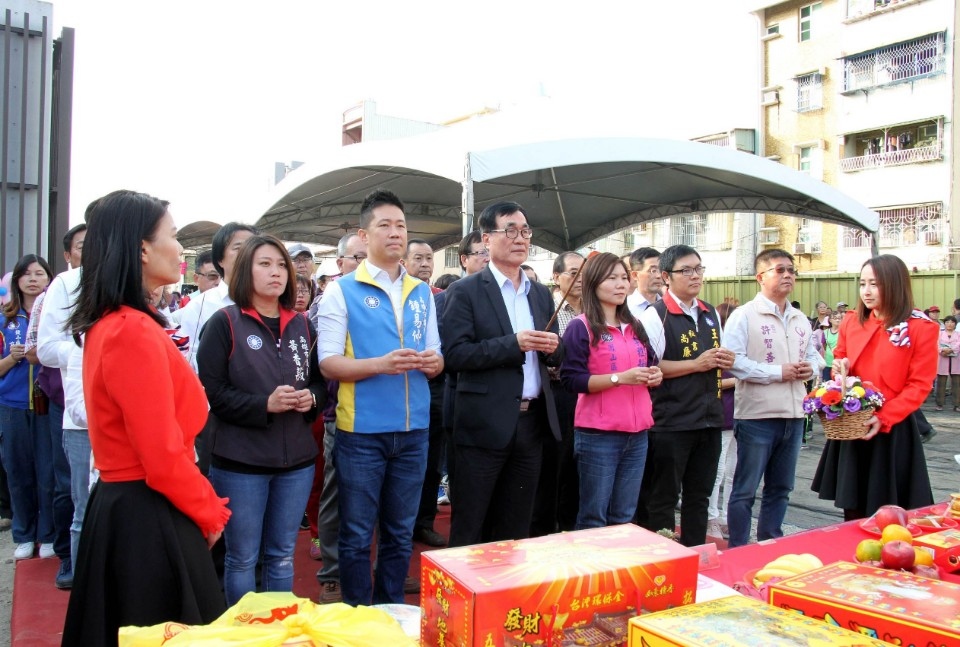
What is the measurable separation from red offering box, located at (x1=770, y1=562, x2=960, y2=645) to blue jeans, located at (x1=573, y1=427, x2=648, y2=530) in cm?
191

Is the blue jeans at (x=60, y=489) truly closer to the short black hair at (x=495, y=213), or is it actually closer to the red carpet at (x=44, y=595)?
the red carpet at (x=44, y=595)

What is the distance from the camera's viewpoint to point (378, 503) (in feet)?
9.55

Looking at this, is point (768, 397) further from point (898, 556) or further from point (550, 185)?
point (550, 185)

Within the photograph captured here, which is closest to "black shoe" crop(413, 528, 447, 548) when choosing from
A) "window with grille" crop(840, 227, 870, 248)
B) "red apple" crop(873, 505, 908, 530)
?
"red apple" crop(873, 505, 908, 530)

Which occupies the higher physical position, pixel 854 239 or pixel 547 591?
pixel 854 239

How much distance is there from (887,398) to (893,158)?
18687mm

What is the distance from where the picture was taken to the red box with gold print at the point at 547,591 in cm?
117

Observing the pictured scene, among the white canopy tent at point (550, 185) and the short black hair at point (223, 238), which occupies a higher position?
the white canopy tent at point (550, 185)

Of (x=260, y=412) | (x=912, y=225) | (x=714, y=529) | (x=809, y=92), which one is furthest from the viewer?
(x=809, y=92)

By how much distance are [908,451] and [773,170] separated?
18.1 feet

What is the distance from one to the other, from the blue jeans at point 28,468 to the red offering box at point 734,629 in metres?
3.91

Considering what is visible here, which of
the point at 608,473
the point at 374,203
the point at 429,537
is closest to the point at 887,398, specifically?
the point at 608,473

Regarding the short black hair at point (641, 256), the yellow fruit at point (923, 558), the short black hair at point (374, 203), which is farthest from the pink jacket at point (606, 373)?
the yellow fruit at point (923, 558)

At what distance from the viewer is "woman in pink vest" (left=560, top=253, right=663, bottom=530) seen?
339 centimetres
